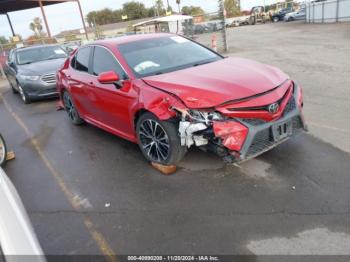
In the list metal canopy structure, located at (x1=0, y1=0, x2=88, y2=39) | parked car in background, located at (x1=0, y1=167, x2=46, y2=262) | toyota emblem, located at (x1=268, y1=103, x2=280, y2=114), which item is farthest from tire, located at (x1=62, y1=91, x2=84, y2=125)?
metal canopy structure, located at (x1=0, y1=0, x2=88, y2=39)

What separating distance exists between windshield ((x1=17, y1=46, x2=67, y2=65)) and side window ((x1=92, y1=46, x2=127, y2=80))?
6287mm

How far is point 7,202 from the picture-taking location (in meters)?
1.96

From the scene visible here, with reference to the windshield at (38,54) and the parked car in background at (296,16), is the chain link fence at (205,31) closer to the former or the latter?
the windshield at (38,54)

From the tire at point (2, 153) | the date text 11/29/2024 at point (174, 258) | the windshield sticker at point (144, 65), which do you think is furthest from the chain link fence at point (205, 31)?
the date text 11/29/2024 at point (174, 258)

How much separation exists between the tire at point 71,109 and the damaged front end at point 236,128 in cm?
342

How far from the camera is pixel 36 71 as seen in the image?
388 inches

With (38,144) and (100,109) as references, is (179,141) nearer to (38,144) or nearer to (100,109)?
(100,109)

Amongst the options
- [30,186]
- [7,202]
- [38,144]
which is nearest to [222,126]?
[7,202]

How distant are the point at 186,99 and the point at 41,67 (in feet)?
24.8

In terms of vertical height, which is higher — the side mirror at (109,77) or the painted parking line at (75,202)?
the side mirror at (109,77)

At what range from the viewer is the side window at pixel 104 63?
4.88 metres

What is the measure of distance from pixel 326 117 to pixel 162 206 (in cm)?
361

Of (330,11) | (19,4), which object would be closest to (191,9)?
(330,11)

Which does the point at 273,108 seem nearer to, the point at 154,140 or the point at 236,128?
the point at 236,128
